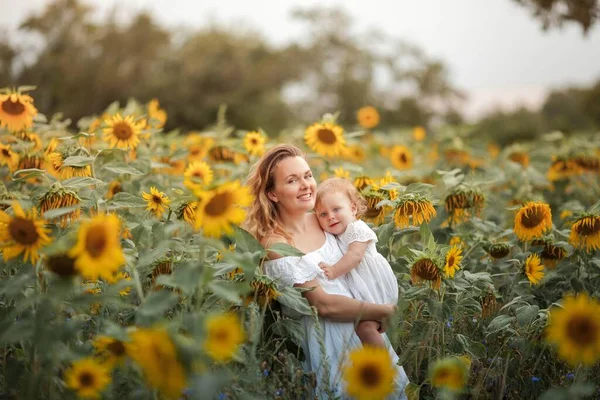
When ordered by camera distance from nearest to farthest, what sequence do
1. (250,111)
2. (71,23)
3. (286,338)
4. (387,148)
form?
(286,338)
(387,148)
(71,23)
(250,111)

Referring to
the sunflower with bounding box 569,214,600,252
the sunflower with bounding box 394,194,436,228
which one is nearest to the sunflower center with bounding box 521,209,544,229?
the sunflower with bounding box 569,214,600,252

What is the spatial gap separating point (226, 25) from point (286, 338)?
20644mm

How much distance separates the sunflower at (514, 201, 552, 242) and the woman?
0.91 m

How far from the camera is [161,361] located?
1689 mm

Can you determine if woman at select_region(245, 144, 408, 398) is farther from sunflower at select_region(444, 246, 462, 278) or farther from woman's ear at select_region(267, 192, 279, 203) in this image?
sunflower at select_region(444, 246, 462, 278)

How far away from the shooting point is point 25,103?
10.9ft

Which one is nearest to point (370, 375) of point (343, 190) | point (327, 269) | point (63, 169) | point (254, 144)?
point (327, 269)

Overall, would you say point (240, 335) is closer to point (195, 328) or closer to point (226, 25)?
point (195, 328)

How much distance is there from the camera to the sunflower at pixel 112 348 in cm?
194

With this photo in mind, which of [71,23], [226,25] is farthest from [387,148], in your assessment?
[226,25]

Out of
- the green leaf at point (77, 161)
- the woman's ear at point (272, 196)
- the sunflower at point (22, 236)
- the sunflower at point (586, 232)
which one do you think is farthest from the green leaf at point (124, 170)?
the sunflower at point (586, 232)

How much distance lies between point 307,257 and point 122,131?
139 cm

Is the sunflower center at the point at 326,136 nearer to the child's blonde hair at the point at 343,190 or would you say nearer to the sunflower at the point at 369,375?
the child's blonde hair at the point at 343,190

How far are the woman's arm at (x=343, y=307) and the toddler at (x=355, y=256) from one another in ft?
0.18
